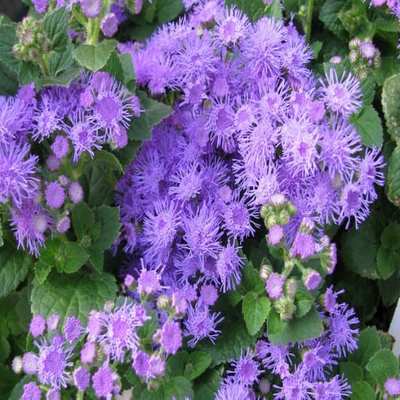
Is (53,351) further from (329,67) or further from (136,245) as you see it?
(329,67)

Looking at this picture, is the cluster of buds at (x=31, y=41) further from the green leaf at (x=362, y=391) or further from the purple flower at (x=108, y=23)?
the green leaf at (x=362, y=391)

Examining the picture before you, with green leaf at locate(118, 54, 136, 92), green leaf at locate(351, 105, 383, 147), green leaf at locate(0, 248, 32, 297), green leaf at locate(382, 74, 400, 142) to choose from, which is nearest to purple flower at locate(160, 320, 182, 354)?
green leaf at locate(0, 248, 32, 297)

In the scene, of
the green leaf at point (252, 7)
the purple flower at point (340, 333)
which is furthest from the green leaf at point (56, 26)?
the purple flower at point (340, 333)

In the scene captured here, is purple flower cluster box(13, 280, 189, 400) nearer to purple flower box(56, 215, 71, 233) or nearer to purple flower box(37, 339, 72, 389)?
purple flower box(37, 339, 72, 389)

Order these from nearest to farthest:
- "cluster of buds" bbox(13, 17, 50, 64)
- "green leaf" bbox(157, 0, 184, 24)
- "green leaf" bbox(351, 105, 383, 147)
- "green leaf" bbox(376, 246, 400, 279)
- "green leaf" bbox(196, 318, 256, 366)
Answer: "cluster of buds" bbox(13, 17, 50, 64) < "green leaf" bbox(196, 318, 256, 366) < "green leaf" bbox(351, 105, 383, 147) < "green leaf" bbox(376, 246, 400, 279) < "green leaf" bbox(157, 0, 184, 24)

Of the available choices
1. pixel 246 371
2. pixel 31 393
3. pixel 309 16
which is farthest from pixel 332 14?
pixel 31 393

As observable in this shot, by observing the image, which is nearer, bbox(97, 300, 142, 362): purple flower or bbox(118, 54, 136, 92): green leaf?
bbox(97, 300, 142, 362): purple flower
